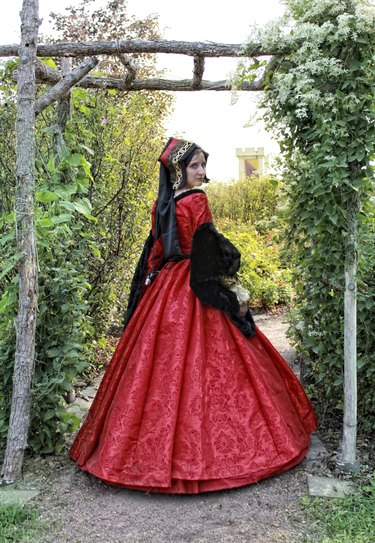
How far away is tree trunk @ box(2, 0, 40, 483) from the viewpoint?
315cm

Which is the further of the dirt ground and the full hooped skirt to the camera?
the full hooped skirt

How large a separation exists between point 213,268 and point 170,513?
1.16m

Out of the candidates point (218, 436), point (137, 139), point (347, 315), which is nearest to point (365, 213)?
point (347, 315)

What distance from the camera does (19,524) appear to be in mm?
2740

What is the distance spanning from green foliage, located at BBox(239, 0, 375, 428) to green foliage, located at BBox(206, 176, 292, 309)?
3.08 meters

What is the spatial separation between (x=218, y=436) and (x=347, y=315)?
899 millimetres

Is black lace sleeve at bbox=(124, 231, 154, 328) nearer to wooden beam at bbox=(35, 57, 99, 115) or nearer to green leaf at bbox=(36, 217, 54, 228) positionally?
green leaf at bbox=(36, 217, 54, 228)

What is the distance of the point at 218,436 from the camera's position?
114 inches

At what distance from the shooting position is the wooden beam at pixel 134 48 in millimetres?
3262

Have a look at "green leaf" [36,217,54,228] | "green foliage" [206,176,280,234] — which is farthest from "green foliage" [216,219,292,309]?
"green leaf" [36,217,54,228]

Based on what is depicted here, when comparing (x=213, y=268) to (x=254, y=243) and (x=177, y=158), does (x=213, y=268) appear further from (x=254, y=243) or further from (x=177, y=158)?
(x=254, y=243)

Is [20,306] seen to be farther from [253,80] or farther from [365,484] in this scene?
[365,484]

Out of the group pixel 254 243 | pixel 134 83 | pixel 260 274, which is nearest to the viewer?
pixel 134 83

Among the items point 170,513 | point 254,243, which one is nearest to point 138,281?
point 170,513
